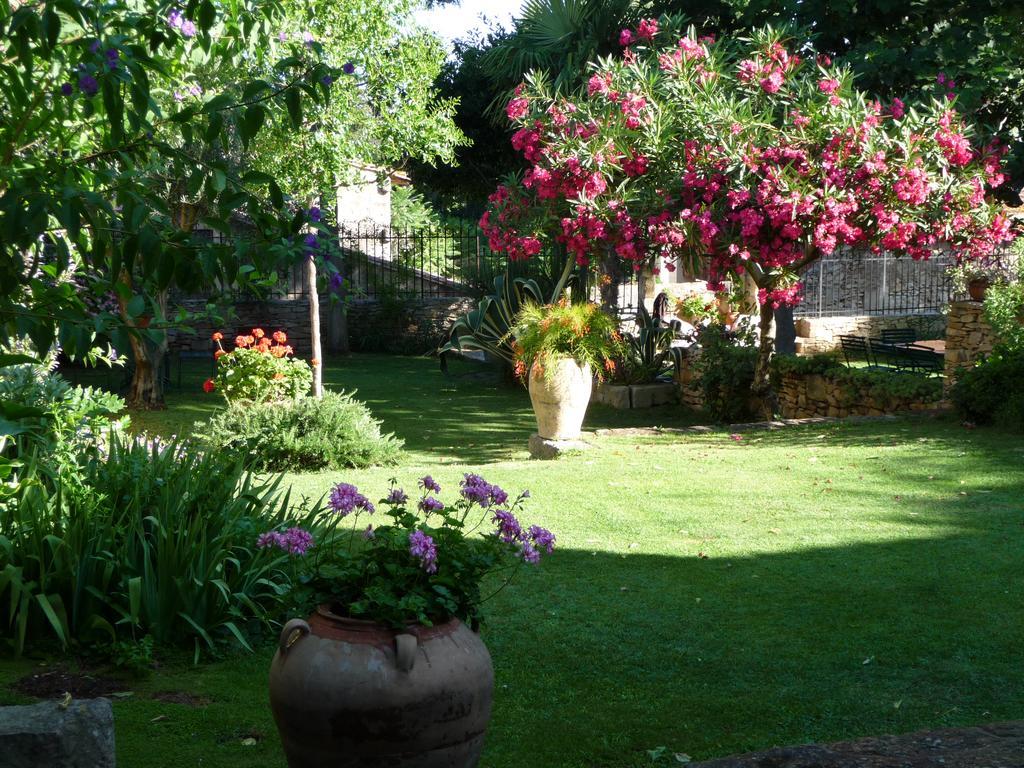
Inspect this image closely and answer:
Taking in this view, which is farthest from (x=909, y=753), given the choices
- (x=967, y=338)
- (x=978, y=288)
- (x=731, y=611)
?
(x=978, y=288)

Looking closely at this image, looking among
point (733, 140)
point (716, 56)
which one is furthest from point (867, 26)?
point (733, 140)

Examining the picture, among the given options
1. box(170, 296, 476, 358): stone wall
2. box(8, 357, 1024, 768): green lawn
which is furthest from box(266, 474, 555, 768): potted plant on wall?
box(170, 296, 476, 358): stone wall

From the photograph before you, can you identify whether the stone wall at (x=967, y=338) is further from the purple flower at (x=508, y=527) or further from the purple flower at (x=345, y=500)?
the purple flower at (x=345, y=500)

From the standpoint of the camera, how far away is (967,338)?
461 inches

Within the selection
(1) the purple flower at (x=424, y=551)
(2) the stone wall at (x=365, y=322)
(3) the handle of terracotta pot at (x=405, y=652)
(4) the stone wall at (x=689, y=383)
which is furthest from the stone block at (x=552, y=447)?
(2) the stone wall at (x=365, y=322)

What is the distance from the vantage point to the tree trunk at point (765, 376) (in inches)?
475

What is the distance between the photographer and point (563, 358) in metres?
10.3

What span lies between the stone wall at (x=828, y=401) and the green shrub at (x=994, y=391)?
838mm

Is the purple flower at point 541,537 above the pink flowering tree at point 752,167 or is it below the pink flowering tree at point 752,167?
below

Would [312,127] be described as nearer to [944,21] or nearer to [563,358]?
[563,358]

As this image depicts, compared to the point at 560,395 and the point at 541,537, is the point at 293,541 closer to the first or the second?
the point at 541,537

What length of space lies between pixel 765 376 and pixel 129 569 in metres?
8.69

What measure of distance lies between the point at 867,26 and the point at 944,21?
0.97 m

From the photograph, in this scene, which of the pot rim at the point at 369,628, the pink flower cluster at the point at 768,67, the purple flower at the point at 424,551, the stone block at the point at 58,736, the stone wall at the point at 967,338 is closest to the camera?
the stone block at the point at 58,736
